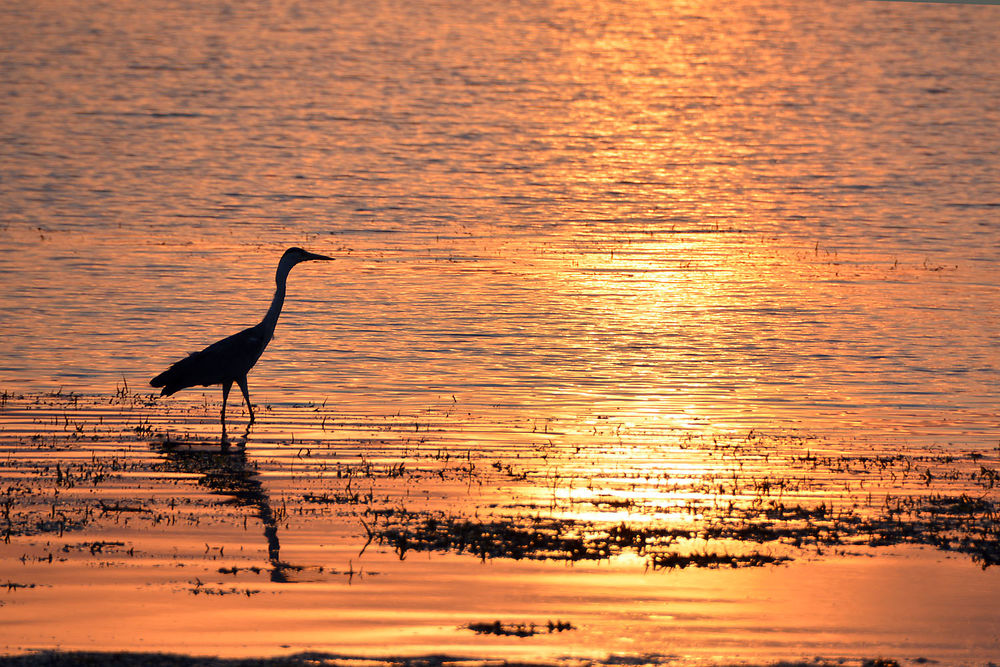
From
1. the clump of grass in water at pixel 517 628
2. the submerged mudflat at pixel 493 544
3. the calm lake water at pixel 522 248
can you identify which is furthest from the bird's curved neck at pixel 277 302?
the clump of grass in water at pixel 517 628

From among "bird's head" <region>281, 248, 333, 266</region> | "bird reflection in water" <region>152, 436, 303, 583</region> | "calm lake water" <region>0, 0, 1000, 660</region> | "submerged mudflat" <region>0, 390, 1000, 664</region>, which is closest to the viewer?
"submerged mudflat" <region>0, 390, 1000, 664</region>

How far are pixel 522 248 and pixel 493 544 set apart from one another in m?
20.6

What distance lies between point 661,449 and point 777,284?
44.2 feet

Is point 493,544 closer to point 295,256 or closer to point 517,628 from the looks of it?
point 517,628

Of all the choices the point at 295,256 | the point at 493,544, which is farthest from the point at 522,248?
the point at 493,544

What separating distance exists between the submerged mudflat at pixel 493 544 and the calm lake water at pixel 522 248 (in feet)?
0.40

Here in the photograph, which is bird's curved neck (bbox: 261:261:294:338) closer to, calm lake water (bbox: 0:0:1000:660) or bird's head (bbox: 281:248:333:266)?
bird's head (bbox: 281:248:333:266)

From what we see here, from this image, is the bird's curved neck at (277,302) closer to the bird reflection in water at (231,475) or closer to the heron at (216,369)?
the heron at (216,369)

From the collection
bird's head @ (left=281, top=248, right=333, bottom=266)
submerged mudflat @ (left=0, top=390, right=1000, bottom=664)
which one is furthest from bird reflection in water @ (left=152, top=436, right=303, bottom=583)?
bird's head @ (left=281, top=248, right=333, bottom=266)

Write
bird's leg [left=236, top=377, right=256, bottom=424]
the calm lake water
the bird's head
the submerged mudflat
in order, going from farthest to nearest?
the bird's head, the calm lake water, bird's leg [left=236, top=377, right=256, bottom=424], the submerged mudflat

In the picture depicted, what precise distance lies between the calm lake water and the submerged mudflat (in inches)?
4.8

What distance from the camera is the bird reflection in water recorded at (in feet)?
35.1

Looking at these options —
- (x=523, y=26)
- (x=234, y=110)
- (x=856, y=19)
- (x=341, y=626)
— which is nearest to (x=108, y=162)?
(x=234, y=110)

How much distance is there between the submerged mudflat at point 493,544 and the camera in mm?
8984
